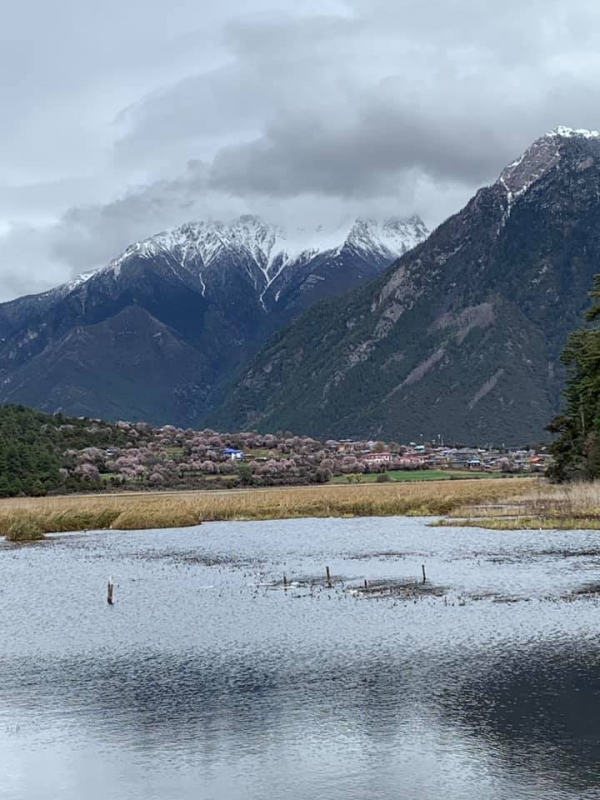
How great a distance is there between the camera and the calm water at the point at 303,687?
21344 millimetres

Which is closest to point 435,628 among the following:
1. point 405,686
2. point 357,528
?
point 405,686

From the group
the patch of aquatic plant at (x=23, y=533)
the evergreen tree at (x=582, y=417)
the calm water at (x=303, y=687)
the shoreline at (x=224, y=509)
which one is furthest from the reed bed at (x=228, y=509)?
the calm water at (x=303, y=687)

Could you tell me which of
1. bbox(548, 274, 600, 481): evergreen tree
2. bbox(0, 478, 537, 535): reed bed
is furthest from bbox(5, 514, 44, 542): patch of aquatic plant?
bbox(548, 274, 600, 481): evergreen tree

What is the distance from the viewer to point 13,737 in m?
25.0

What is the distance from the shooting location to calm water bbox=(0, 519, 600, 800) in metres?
21.3

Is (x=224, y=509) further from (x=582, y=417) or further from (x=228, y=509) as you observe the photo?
(x=582, y=417)

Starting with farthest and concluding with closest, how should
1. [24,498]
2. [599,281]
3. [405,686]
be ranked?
[24,498]
[599,281]
[405,686]

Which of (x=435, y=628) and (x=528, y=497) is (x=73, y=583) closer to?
Result: (x=435, y=628)

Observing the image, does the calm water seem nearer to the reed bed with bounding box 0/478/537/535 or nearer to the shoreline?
the shoreline

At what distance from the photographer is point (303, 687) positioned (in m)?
28.2

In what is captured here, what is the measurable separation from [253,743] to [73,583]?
29144 millimetres

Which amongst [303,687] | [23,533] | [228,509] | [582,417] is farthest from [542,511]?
[303,687]

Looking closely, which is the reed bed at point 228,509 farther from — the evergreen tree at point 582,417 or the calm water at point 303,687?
the calm water at point 303,687

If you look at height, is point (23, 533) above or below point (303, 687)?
above
